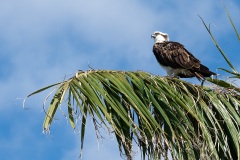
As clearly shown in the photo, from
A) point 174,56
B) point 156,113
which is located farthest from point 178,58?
point 156,113

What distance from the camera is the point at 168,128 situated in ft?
14.2

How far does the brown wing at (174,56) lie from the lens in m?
8.30

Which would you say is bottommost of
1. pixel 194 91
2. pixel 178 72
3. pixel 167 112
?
pixel 167 112

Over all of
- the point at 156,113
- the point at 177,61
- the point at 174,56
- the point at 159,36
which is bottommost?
the point at 156,113

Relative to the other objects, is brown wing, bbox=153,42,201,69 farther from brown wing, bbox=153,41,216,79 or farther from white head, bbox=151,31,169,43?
white head, bbox=151,31,169,43

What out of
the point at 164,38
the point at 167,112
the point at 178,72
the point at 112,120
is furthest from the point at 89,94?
the point at 164,38

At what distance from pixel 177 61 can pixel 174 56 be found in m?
0.20

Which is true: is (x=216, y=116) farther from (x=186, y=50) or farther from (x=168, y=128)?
(x=186, y=50)

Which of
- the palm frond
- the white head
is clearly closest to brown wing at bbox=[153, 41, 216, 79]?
the white head

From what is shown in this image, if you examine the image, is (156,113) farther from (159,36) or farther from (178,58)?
(159,36)

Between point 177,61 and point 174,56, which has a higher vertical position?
point 174,56

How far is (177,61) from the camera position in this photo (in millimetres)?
8734

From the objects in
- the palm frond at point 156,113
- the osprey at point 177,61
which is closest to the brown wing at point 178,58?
the osprey at point 177,61

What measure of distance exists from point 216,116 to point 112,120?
3.31 ft
